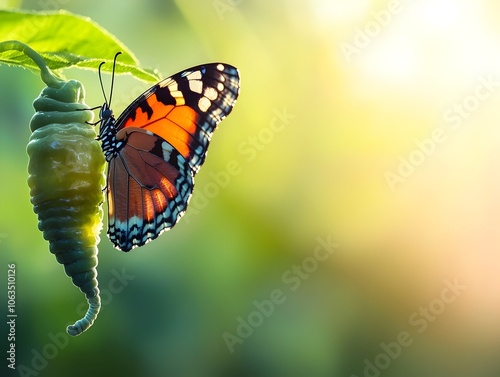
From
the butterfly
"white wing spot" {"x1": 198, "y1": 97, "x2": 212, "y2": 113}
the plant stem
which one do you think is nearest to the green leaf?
the plant stem

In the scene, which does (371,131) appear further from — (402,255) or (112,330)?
(112,330)

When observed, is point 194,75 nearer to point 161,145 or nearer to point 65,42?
point 161,145

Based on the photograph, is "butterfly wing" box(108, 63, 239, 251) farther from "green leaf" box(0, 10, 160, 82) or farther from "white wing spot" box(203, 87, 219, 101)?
"green leaf" box(0, 10, 160, 82)

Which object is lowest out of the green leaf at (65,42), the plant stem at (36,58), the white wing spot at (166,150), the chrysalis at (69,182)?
the chrysalis at (69,182)

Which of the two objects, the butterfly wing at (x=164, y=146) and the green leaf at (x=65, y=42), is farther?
the butterfly wing at (x=164, y=146)

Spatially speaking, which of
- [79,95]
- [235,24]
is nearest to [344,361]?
[235,24]

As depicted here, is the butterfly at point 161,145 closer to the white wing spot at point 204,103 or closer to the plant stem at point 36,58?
the white wing spot at point 204,103

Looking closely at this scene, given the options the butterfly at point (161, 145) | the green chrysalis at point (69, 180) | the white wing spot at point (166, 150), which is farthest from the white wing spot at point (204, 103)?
the green chrysalis at point (69, 180)
